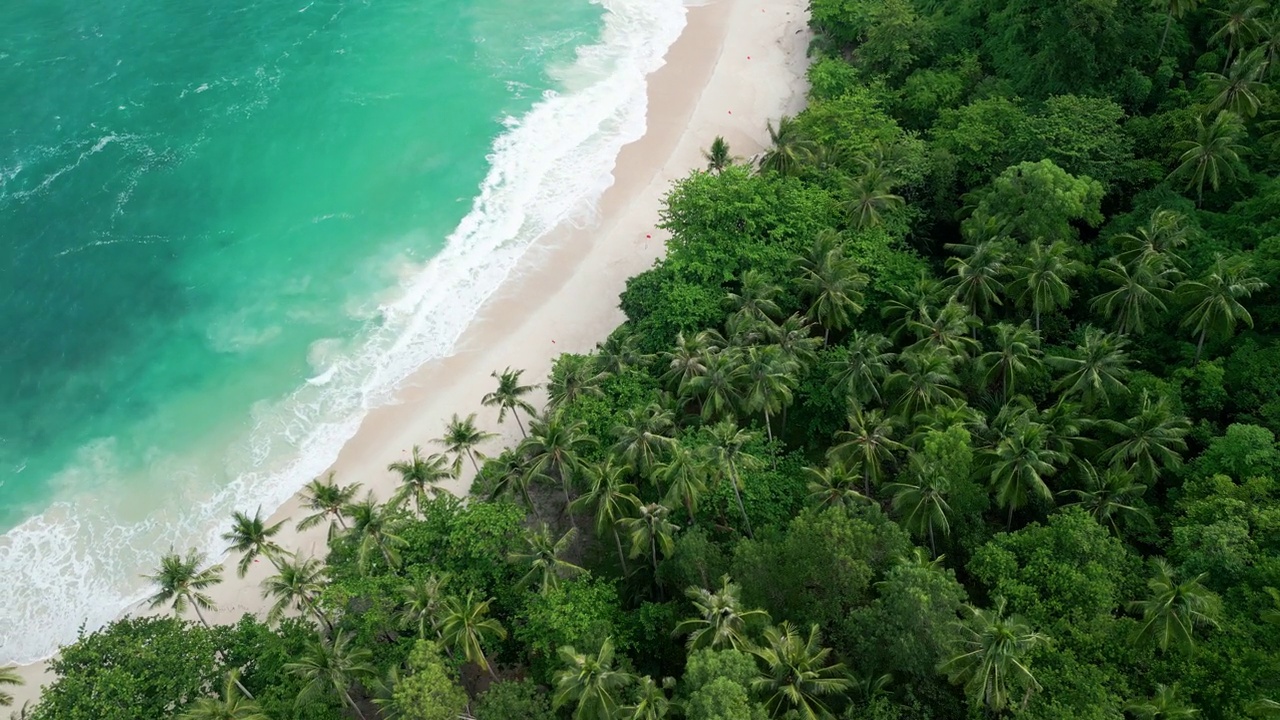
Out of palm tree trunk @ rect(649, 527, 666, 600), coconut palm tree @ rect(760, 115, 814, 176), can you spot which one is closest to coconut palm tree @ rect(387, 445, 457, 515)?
palm tree trunk @ rect(649, 527, 666, 600)

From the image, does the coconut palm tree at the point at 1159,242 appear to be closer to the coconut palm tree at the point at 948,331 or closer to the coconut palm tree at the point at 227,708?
the coconut palm tree at the point at 948,331

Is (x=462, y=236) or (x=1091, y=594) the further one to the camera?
(x=462, y=236)

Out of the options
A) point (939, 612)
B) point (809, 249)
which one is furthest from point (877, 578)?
point (809, 249)

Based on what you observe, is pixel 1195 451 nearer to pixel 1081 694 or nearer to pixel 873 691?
pixel 1081 694

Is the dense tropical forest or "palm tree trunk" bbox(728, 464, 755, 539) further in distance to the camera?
"palm tree trunk" bbox(728, 464, 755, 539)

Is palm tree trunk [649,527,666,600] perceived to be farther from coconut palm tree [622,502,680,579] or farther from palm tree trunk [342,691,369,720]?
palm tree trunk [342,691,369,720]

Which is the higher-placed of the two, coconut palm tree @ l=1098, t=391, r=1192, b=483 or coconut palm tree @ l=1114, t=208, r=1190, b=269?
coconut palm tree @ l=1114, t=208, r=1190, b=269

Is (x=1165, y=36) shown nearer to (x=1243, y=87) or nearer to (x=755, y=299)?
(x=1243, y=87)
